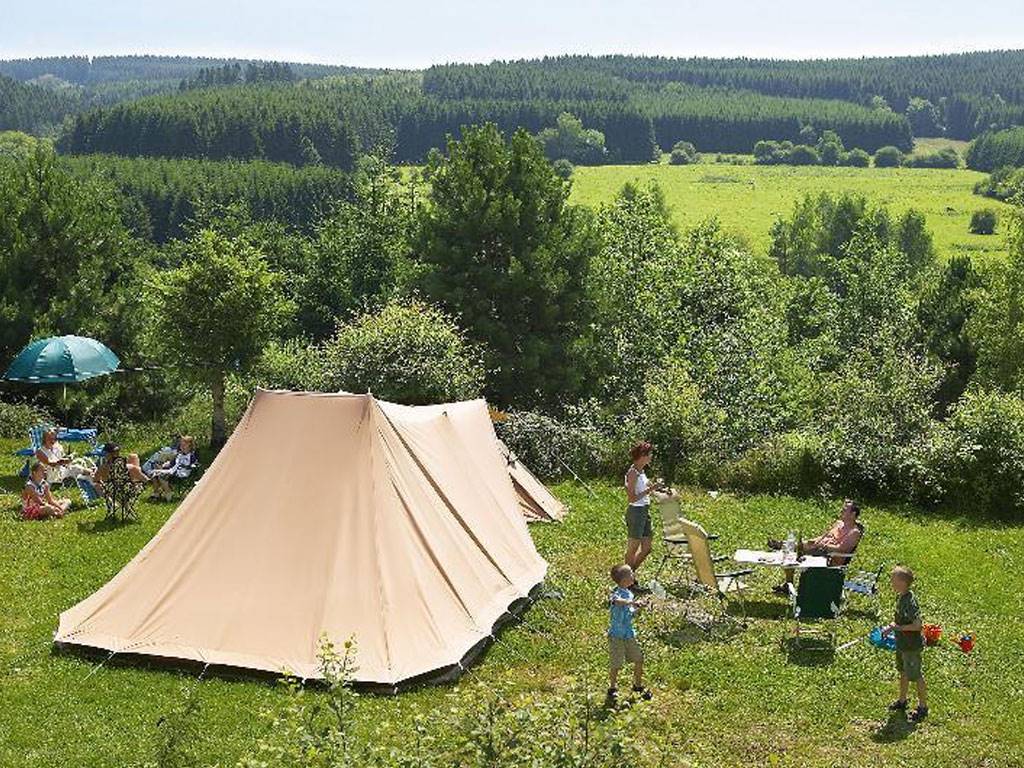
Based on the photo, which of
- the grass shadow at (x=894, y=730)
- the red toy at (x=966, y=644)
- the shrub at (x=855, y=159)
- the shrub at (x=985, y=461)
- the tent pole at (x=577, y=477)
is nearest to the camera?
the grass shadow at (x=894, y=730)

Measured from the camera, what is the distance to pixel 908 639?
11.1m

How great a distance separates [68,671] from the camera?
11.7 metres

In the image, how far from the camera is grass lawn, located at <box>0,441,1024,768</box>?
1041 cm

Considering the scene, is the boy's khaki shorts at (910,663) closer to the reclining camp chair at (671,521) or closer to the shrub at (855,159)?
the reclining camp chair at (671,521)

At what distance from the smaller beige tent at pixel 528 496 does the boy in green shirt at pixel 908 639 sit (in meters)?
7.32

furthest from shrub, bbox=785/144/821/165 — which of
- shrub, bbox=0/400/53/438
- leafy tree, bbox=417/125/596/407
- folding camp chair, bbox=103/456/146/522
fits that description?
folding camp chair, bbox=103/456/146/522

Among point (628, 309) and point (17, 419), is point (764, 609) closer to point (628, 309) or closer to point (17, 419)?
point (17, 419)

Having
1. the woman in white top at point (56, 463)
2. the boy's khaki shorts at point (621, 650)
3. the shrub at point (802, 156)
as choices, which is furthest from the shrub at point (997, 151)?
the boy's khaki shorts at point (621, 650)

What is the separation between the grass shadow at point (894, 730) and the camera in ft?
35.1

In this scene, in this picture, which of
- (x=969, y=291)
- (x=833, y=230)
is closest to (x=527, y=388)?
(x=969, y=291)

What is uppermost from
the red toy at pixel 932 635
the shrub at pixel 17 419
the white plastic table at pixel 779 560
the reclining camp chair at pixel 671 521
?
the reclining camp chair at pixel 671 521

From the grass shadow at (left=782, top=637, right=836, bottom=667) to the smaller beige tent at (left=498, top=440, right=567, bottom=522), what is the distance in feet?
18.2

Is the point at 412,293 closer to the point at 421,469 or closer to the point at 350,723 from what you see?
the point at 421,469

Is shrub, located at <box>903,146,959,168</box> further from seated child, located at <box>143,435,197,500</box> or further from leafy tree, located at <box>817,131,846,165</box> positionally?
seated child, located at <box>143,435,197,500</box>
